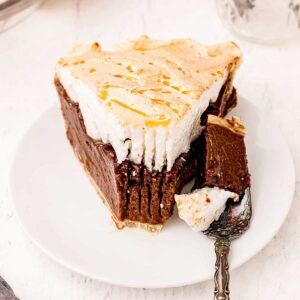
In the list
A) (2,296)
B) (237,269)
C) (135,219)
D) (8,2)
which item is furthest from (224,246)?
(8,2)

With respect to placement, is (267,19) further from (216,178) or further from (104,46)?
(216,178)

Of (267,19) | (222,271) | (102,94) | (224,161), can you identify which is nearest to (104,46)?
(267,19)

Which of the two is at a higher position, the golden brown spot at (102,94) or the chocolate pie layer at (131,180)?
the golden brown spot at (102,94)

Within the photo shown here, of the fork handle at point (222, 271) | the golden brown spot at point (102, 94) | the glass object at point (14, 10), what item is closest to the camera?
the fork handle at point (222, 271)

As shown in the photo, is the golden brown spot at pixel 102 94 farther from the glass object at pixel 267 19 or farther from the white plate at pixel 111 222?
the glass object at pixel 267 19

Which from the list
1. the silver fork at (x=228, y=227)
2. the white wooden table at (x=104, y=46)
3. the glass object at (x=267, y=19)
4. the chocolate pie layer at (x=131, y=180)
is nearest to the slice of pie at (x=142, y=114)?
the chocolate pie layer at (x=131, y=180)

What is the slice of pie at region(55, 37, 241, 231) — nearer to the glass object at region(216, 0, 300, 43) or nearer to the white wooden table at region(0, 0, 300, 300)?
the white wooden table at region(0, 0, 300, 300)
